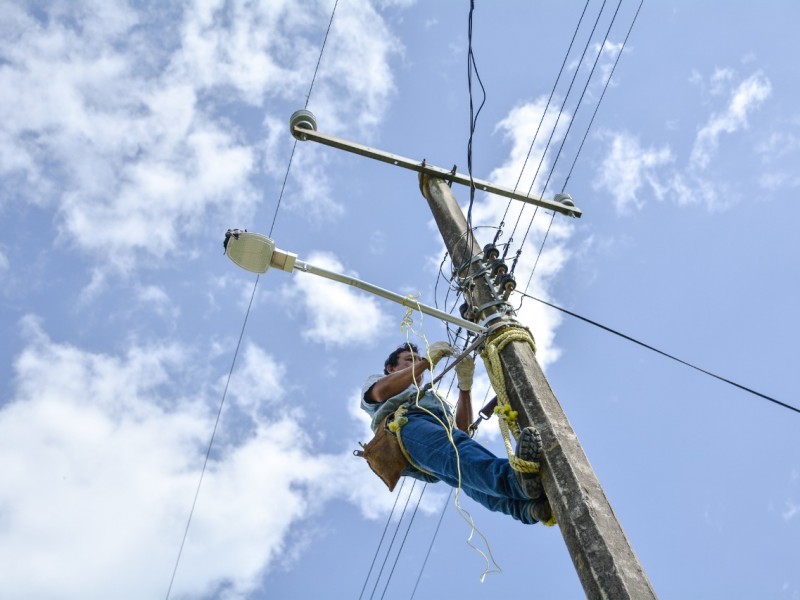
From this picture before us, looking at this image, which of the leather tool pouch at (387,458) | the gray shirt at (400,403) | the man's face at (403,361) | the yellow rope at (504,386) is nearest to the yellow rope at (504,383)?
the yellow rope at (504,386)

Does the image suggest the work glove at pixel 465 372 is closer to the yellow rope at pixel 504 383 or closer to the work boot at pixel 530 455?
the yellow rope at pixel 504 383

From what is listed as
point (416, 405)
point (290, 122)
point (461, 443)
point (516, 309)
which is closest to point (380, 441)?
point (416, 405)

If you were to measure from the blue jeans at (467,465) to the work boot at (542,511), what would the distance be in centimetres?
5

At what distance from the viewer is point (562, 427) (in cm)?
338

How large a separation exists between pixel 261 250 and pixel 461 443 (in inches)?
62.7

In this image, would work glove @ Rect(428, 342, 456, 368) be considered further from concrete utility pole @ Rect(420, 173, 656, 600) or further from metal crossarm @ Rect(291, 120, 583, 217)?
metal crossarm @ Rect(291, 120, 583, 217)

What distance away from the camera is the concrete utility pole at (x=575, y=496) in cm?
271

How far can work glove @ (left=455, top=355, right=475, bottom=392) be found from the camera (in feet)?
15.8

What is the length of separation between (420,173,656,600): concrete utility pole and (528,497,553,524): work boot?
0.15m

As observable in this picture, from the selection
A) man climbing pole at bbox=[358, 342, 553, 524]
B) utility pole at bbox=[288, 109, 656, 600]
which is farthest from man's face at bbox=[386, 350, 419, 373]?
utility pole at bbox=[288, 109, 656, 600]

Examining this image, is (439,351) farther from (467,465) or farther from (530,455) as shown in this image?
(530,455)

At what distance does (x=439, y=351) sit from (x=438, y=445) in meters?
0.63

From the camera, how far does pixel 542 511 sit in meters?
3.35

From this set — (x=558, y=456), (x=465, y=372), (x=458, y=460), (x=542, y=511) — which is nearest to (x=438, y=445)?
(x=458, y=460)
